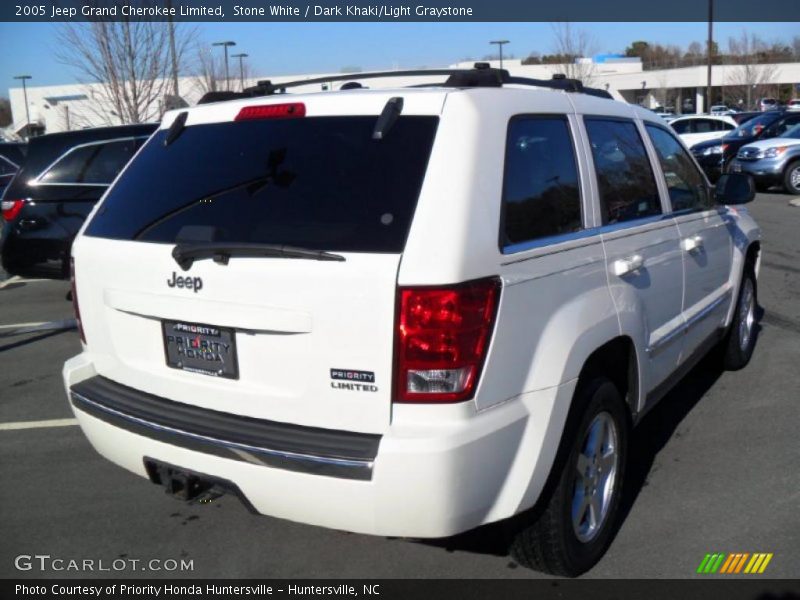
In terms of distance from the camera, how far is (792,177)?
18.0 meters

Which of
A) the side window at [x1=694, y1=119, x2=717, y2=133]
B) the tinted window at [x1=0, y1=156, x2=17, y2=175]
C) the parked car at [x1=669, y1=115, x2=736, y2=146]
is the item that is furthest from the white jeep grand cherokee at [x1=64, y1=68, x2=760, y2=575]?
the side window at [x1=694, y1=119, x2=717, y2=133]

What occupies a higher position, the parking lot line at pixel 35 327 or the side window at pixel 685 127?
the side window at pixel 685 127

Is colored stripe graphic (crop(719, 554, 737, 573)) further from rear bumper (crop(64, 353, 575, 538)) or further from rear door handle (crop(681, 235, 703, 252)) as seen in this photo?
rear door handle (crop(681, 235, 703, 252))

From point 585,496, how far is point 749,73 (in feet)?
198

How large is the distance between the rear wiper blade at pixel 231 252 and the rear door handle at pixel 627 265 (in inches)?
52.2

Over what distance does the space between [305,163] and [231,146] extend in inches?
17.3

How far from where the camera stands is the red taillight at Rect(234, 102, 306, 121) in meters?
3.09

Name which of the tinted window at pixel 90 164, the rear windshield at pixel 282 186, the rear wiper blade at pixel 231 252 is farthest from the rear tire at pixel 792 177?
the rear wiper blade at pixel 231 252

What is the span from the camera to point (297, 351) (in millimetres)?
2725

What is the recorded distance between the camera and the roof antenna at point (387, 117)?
2811mm

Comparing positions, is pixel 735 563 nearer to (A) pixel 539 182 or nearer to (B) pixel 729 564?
(B) pixel 729 564

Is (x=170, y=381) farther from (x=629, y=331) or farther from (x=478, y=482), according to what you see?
(x=629, y=331)

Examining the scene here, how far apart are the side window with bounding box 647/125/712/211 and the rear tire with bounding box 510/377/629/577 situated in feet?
4.90

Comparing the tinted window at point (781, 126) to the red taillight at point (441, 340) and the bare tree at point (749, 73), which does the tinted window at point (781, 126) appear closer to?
the red taillight at point (441, 340)
